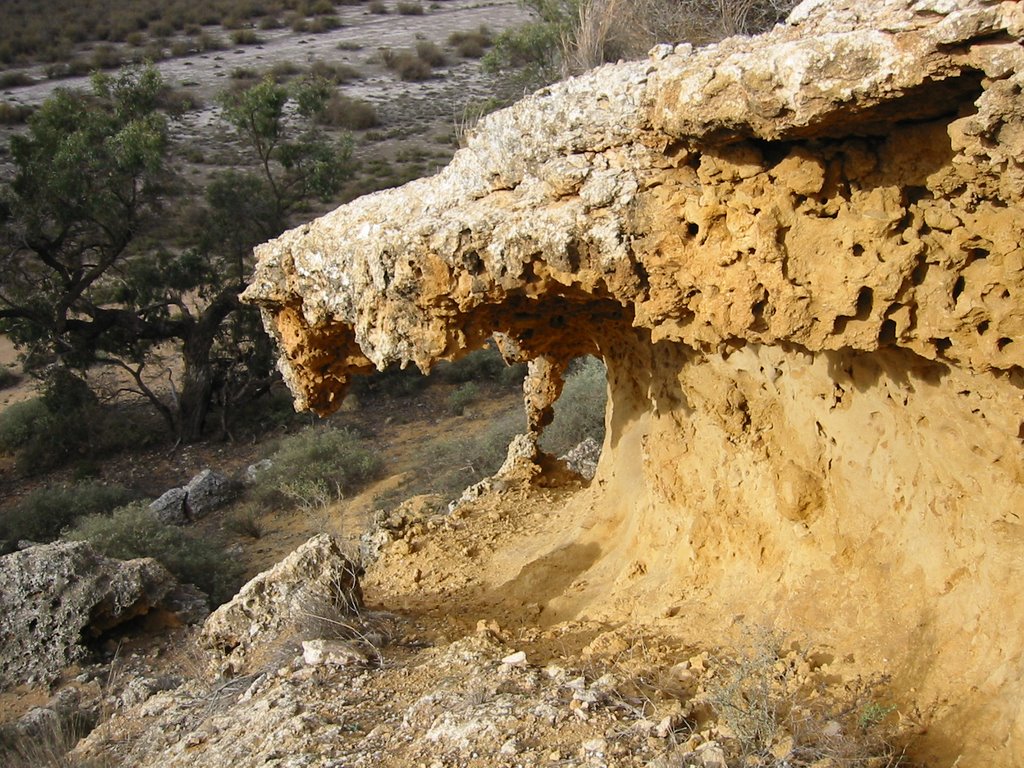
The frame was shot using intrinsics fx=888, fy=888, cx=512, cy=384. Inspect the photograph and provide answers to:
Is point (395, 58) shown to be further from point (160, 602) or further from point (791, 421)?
point (791, 421)

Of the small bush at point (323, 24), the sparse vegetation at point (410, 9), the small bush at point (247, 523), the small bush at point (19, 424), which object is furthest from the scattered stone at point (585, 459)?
the sparse vegetation at point (410, 9)

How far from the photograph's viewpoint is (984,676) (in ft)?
10.2

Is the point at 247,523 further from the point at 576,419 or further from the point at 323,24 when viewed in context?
the point at 323,24

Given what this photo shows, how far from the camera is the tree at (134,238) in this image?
46.5 feet

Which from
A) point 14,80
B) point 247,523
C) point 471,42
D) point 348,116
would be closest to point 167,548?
point 247,523

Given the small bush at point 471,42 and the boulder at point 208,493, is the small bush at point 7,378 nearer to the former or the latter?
the boulder at point 208,493

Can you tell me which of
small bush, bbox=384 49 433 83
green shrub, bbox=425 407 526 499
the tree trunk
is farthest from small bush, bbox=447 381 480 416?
small bush, bbox=384 49 433 83

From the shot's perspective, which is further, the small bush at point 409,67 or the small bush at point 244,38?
the small bush at point 244,38

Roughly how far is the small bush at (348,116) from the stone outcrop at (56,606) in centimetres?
2332

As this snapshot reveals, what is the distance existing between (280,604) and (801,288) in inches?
150

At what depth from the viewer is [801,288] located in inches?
118

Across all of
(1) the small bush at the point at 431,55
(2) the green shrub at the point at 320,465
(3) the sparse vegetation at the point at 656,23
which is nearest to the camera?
(3) the sparse vegetation at the point at 656,23

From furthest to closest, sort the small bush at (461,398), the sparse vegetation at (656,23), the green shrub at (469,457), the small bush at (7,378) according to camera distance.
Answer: the small bush at (7,378)
the small bush at (461,398)
the green shrub at (469,457)
the sparse vegetation at (656,23)

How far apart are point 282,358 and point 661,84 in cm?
282
